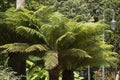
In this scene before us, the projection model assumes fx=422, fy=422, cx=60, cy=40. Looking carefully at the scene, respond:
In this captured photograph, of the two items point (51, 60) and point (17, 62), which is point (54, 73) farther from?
point (17, 62)

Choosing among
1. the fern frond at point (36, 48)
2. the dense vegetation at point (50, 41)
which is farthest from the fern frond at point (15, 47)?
the fern frond at point (36, 48)

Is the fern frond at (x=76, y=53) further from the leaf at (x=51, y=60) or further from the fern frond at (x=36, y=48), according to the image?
the fern frond at (x=36, y=48)

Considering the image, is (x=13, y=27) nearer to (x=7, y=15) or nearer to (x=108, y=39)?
(x=7, y=15)

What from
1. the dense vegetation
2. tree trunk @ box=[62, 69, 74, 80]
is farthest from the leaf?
tree trunk @ box=[62, 69, 74, 80]

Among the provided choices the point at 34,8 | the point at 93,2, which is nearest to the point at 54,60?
the point at 34,8

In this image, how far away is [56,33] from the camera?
36.6 feet

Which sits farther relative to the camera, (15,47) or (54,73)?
(54,73)

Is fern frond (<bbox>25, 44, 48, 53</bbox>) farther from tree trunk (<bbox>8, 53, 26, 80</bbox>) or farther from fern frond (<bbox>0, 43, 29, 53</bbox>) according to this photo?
tree trunk (<bbox>8, 53, 26, 80</bbox>)

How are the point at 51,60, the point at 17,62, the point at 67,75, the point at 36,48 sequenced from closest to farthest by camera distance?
the point at 51,60
the point at 36,48
the point at 67,75
the point at 17,62

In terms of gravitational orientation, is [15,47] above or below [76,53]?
above

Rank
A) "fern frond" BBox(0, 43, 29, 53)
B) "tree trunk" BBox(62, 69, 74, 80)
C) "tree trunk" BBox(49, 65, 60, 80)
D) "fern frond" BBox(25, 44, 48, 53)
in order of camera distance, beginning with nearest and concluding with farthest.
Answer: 1. "fern frond" BBox(25, 44, 48, 53)
2. "fern frond" BBox(0, 43, 29, 53)
3. "tree trunk" BBox(49, 65, 60, 80)
4. "tree trunk" BBox(62, 69, 74, 80)

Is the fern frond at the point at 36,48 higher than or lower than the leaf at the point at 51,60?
higher

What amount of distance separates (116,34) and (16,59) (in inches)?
493

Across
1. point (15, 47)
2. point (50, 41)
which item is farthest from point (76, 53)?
point (15, 47)
